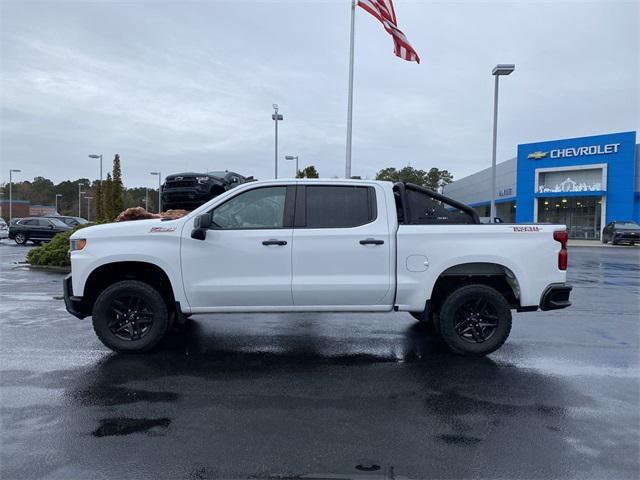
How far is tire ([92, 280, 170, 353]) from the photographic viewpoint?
547cm

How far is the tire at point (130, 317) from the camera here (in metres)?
5.47

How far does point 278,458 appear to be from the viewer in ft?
10.9

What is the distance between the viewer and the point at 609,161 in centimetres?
3725

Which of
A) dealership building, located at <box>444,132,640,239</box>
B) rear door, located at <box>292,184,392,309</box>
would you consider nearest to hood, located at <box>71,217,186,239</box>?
rear door, located at <box>292,184,392,309</box>

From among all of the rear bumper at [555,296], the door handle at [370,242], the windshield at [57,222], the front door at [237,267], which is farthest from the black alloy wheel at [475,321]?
the windshield at [57,222]

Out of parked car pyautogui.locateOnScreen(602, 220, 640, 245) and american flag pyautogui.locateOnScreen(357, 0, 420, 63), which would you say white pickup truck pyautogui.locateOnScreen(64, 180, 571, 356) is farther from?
parked car pyautogui.locateOnScreen(602, 220, 640, 245)

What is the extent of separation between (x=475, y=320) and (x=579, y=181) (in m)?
39.8

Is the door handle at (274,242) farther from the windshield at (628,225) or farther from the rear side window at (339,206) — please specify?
the windshield at (628,225)

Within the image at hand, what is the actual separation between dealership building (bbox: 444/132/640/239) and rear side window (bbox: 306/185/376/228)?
3111 centimetres

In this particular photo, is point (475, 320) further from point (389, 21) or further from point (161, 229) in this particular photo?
point (389, 21)

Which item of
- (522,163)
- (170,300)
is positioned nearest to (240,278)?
(170,300)

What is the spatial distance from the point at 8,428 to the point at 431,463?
3.22 meters

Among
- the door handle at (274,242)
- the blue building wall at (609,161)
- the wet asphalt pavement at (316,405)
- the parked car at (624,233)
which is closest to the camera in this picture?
the wet asphalt pavement at (316,405)

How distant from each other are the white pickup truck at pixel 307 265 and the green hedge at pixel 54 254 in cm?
1021
